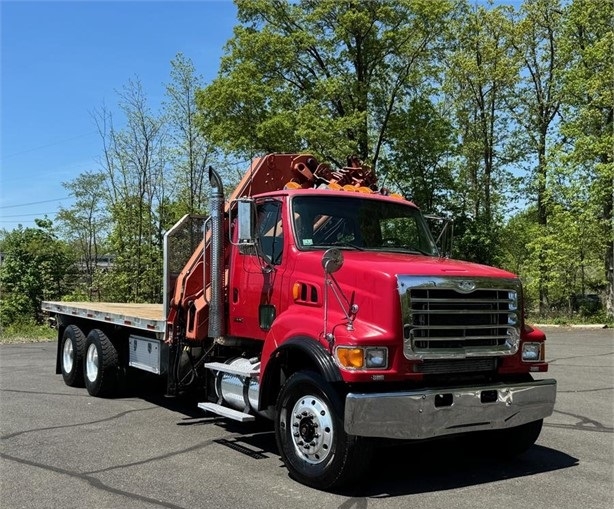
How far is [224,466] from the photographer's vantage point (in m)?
5.75

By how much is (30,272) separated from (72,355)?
17963 millimetres

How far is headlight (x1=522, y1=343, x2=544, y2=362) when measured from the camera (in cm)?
582

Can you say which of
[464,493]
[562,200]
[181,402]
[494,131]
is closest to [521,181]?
[494,131]

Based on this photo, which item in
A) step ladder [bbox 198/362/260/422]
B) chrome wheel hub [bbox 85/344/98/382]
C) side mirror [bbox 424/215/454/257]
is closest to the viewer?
step ladder [bbox 198/362/260/422]

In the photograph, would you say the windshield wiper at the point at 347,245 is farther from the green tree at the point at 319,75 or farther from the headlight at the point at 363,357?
the green tree at the point at 319,75

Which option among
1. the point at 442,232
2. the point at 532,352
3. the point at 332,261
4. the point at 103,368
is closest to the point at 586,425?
the point at 532,352

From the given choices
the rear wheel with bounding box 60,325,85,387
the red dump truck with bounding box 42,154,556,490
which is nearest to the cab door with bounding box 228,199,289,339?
the red dump truck with bounding box 42,154,556,490

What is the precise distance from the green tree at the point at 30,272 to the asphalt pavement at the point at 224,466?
18351mm

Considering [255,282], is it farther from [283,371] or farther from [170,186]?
[170,186]

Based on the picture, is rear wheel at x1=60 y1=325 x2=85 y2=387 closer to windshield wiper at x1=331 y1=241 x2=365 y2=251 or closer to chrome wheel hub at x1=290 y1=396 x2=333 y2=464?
windshield wiper at x1=331 y1=241 x2=365 y2=251

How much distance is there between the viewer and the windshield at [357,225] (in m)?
6.27

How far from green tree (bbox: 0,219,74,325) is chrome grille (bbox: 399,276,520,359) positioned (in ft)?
76.7

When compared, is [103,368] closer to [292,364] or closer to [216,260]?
[216,260]

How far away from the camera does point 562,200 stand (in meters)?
26.2
